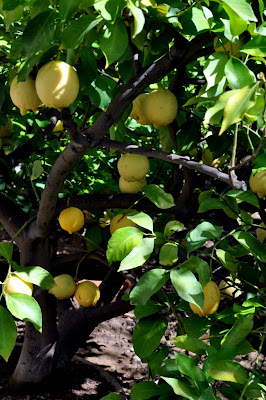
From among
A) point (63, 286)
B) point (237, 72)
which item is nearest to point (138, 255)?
point (237, 72)

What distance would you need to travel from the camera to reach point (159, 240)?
4.42 feet

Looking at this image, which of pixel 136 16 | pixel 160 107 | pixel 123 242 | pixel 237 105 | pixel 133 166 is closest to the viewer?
pixel 237 105

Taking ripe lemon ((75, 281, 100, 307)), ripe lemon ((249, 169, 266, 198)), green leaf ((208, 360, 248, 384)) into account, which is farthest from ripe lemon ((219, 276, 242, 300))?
green leaf ((208, 360, 248, 384))

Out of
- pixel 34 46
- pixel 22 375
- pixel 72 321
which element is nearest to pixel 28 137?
pixel 72 321

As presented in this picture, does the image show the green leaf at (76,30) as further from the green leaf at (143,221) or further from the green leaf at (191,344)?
the green leaf at (191,344)

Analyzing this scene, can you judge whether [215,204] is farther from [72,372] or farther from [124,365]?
[124,365]

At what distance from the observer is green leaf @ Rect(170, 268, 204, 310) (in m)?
1.09

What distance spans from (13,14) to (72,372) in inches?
78.9

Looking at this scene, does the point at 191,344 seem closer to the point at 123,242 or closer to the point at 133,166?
the point at 123,242

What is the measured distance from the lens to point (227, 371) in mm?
944

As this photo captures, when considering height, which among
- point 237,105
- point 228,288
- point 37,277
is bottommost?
point 228,288

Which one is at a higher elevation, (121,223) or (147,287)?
(147,287)

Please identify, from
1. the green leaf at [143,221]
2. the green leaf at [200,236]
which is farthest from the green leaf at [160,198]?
the green leaf at [200,236]

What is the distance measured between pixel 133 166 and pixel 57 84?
666mm
